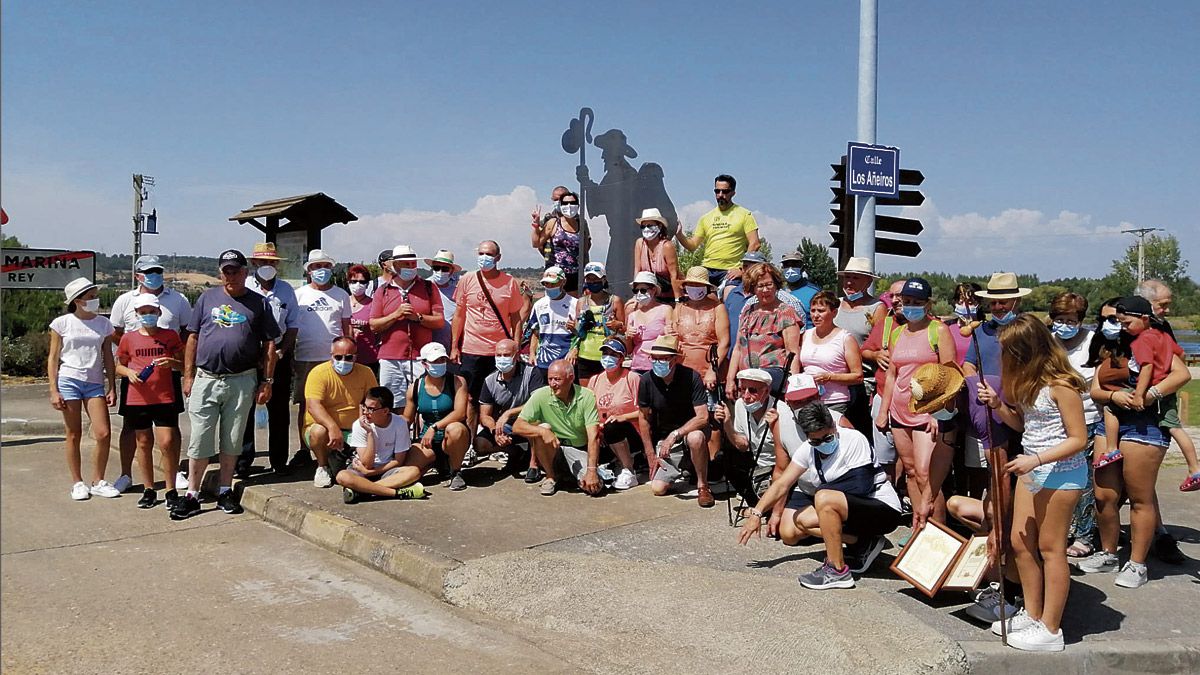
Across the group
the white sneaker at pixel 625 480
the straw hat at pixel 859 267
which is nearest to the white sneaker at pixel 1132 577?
the straw hat at pixel 859 267

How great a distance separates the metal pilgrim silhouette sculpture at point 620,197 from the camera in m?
11.3

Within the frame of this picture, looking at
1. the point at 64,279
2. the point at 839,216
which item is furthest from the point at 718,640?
the point at 64,279

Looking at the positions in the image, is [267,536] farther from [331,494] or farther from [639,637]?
[639,637]

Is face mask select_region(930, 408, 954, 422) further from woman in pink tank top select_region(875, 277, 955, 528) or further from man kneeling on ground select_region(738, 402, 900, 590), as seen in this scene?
man kneeling on ground select_region(738, 402, 900, 590)

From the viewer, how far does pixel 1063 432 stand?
4520mm

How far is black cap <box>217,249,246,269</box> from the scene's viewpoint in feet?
25.1

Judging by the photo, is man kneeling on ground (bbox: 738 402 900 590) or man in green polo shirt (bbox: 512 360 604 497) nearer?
man kneeling on ground (bbox: 738 402 900 590)

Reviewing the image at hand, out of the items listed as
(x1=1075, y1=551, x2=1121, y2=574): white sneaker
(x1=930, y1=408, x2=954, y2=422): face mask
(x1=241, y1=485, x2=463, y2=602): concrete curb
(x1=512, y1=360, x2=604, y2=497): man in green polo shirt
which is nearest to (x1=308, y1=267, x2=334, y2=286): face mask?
(x1=241, y1=485, x2=463, y2=602): concrete curb

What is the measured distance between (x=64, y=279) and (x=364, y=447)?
18.5ft

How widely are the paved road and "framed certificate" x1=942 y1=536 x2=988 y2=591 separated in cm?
225

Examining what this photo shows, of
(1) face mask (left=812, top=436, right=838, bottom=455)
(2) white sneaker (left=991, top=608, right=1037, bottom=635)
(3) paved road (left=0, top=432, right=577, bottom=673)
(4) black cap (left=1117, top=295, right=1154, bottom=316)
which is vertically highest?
(4) black cap (left=1117, top=295, right=1154, bottom=316)

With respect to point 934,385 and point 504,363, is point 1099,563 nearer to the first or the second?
point 934,385

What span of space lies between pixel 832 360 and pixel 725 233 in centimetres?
284

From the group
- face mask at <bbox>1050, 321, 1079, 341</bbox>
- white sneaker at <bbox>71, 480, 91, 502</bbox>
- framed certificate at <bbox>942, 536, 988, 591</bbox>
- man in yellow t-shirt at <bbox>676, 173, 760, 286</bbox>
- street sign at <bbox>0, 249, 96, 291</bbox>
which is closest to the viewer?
framed certificate at <bbox>942, 536, 988, 591</bbox>
